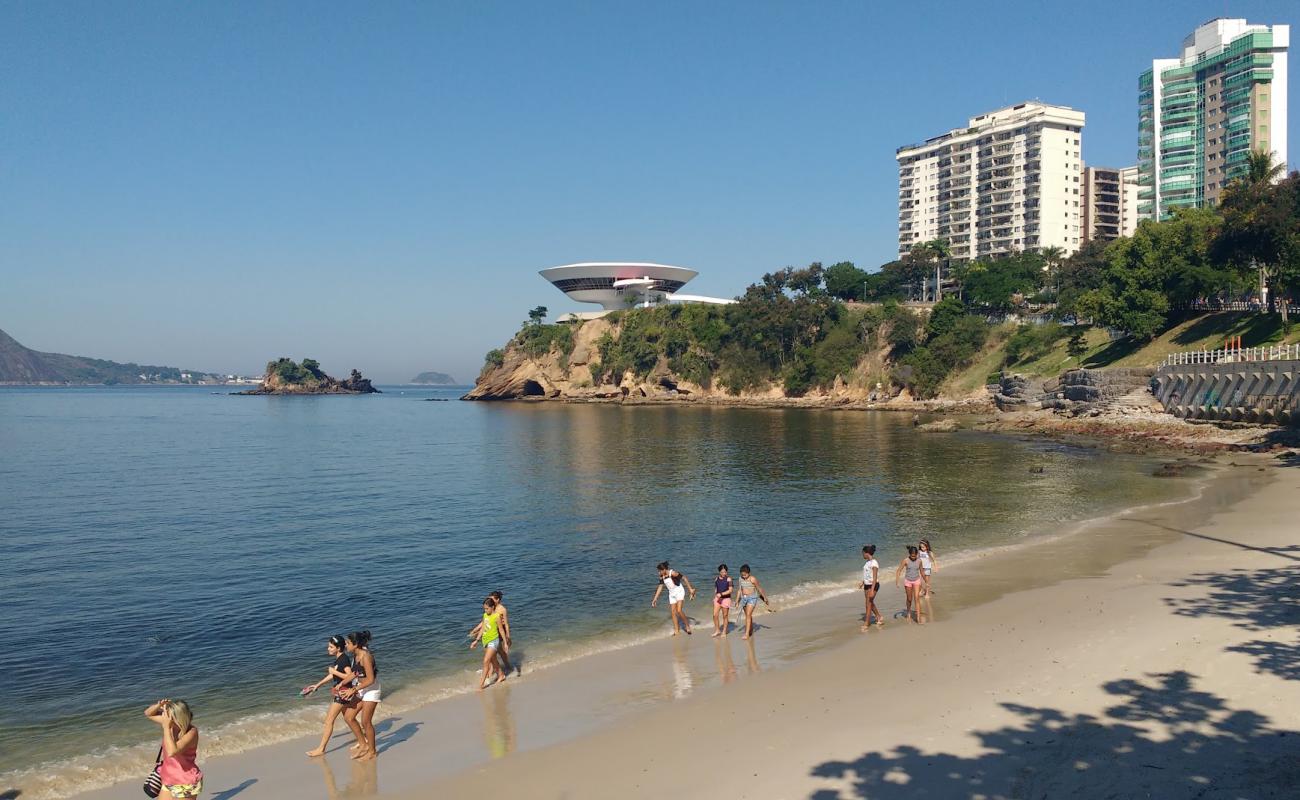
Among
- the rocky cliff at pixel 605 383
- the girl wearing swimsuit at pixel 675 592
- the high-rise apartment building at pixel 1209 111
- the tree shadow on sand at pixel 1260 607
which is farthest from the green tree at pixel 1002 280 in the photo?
the girl wearing swimsuit at pixel 675 592

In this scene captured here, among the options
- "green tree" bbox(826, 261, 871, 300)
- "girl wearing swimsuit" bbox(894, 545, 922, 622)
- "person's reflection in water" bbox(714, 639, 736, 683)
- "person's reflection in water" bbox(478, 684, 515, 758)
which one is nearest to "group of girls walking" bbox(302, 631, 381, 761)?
"person's reflection in water" bbox(478, 684, 515, 758)

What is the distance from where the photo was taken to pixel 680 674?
1314 centimetres

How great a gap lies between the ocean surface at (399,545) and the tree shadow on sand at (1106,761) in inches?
289

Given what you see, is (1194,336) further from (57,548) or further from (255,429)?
(255,429)

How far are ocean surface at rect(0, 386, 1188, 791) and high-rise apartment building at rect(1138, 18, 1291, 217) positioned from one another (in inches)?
4080

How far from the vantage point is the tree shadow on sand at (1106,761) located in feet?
26.2

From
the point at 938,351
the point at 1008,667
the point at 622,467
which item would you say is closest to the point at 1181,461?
the point at 622,467

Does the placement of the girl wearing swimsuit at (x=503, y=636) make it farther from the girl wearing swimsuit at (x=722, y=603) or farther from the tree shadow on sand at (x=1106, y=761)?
the tree shadow on sand at (x=1106, y=761)

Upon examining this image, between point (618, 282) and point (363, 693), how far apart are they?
524ft

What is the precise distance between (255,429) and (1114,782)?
90.4 meters

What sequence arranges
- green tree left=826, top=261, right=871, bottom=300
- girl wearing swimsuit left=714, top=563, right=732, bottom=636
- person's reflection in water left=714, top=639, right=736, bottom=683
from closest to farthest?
person's reflection in water left=714, top=639, right=736, bottom=683 < girl wearing swimsuit left=714, top=563, right=732, bottom=636 < green tree left=826, top=261, right=871, bottom=300

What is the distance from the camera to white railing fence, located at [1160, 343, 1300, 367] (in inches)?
1780

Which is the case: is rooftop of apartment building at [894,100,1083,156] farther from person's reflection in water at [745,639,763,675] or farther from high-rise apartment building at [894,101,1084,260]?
person's reflection in water at [745,639,763,675]

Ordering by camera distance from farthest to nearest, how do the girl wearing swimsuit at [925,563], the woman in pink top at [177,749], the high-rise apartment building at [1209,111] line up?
1. the high-rise apartment building at [1209,111]
2. the girl wearing swimsuit at [925,563]
3. the woman in pink top at [177,749]
